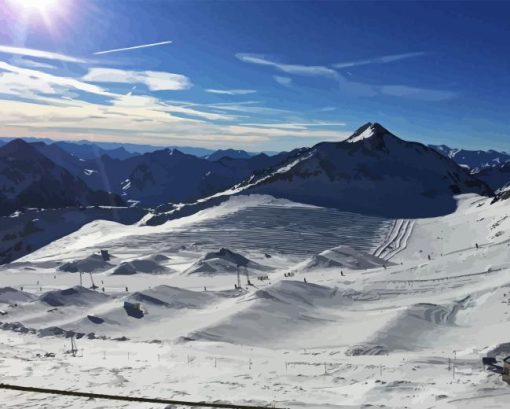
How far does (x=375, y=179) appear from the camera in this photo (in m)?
165

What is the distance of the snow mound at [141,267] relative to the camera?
76.6 meters

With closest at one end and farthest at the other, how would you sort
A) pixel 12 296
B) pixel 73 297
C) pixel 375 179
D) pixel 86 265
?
pixel 73 297
pixel 12 296
pixel 86 265
pixel 375 179

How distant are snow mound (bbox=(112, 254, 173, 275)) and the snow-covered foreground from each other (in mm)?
→ 344

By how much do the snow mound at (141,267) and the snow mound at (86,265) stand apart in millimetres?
4744

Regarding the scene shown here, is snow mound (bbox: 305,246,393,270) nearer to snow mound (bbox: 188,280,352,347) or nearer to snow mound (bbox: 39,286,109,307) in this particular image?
snow mound (bbox: 188,280,352,347)

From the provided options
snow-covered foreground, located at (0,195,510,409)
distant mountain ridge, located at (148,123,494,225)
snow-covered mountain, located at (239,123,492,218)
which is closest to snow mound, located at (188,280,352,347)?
snow-covered foreground, located at (0,195,510,409)

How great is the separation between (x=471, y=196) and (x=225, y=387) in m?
148

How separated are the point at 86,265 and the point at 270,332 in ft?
168

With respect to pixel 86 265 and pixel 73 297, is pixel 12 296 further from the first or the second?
pixel 86 265

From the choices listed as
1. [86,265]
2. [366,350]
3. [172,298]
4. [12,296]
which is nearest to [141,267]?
[86,265]

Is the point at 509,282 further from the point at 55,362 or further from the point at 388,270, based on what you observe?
the point at 55,362

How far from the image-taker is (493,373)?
21.4 meters

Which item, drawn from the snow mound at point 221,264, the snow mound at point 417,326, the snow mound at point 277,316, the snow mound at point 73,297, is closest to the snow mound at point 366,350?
the snow mound at point 417,326

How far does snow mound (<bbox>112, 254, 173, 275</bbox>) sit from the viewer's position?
76562 mm
